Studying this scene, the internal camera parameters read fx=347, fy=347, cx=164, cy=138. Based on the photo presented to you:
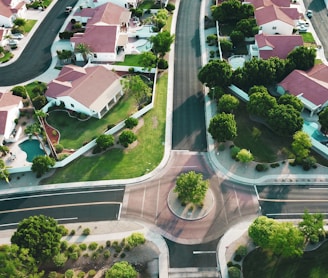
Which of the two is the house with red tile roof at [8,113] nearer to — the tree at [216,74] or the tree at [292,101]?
the tree at [216,74]

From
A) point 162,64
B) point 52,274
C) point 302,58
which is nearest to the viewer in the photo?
point 52,274

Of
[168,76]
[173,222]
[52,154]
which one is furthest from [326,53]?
[52,154]

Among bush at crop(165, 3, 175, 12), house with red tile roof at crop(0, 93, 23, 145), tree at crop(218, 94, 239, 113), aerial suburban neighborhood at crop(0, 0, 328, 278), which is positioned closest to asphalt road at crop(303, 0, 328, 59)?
aerial suburban neighborhood at crop(0, 0, 328, 278)

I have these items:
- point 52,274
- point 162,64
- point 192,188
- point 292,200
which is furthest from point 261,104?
point 52,274

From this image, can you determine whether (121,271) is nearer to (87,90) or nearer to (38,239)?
(38,239)

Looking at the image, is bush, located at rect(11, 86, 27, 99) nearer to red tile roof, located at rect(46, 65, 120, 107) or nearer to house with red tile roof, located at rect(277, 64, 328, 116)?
red tile roof, located at rect(46, 65, 120, 107)

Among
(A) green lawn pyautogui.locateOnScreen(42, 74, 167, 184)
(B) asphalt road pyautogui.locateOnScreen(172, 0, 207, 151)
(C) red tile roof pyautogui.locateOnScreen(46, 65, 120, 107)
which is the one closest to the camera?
(A) green lawn pyautogui.locateOnScreen(42, 74, 167, 184)
